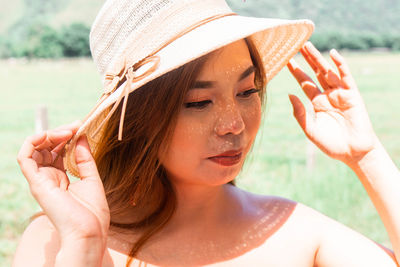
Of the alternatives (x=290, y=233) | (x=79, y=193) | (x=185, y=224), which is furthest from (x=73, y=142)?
(x=290, y=233)

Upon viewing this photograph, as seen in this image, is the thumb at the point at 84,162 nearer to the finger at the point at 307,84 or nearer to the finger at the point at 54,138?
the finger at the point at 54,138

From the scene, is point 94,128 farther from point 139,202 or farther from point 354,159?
point 354,159

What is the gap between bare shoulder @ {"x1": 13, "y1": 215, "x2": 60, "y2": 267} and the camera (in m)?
1.41

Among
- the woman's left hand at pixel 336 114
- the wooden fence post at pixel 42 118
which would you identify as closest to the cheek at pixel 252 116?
the woman's left hand at pixel 336 114

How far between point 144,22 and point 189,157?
0.43 metres

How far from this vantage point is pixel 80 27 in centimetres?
5378

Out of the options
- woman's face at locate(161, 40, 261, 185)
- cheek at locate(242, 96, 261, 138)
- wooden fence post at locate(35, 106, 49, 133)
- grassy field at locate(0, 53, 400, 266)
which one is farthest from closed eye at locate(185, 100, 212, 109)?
wooden fence post at locate(35, 106, 49, 133)

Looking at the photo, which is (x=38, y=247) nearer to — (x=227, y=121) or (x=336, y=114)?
(x=227, y=121)

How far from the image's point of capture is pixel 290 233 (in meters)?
1.63

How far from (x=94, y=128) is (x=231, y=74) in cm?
50

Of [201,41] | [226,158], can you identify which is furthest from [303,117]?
[201,41]

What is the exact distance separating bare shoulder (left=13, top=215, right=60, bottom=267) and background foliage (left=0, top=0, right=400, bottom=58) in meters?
11.6

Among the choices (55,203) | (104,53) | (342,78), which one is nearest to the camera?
(55,203)

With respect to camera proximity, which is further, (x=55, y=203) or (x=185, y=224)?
(x=185, y=224)
